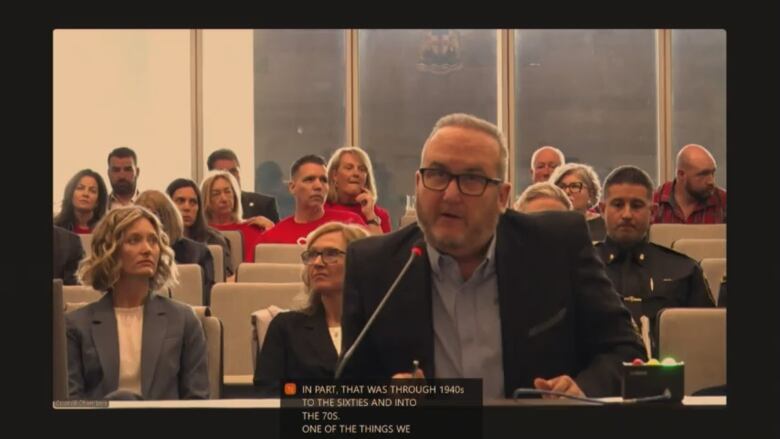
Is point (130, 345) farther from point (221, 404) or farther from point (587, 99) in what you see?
point (587, 99)

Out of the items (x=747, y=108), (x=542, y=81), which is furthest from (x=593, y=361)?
(x=542, y=81)

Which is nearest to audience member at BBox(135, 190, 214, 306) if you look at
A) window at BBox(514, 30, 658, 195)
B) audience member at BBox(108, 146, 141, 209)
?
audience member at BBox(108, 146, 141, 209)

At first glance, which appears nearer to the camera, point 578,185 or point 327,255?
point 327,255

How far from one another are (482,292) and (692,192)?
445cm

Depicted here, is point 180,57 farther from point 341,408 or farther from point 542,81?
point 341,408

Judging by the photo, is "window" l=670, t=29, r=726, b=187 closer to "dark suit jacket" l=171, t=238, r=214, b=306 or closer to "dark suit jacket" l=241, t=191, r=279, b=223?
"dark suit jacket" l=241, t=191, r=279, b=223

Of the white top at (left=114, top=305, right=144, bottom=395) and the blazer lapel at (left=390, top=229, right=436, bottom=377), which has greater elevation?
the blazer lapel at (left=390, top=229, right=436, bottom=377)

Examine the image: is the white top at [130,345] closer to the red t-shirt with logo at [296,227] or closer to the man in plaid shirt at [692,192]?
the red t-shirt with logo at [296,227]

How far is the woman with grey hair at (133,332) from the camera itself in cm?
366

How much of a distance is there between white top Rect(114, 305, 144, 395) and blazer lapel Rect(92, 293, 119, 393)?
0.01 meters

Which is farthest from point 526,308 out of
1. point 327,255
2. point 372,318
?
point 327,255

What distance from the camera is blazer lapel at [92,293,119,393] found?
12.0 ft

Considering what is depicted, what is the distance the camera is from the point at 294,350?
370cm

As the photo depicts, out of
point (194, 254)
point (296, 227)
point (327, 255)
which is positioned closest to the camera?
point (327, 255)
